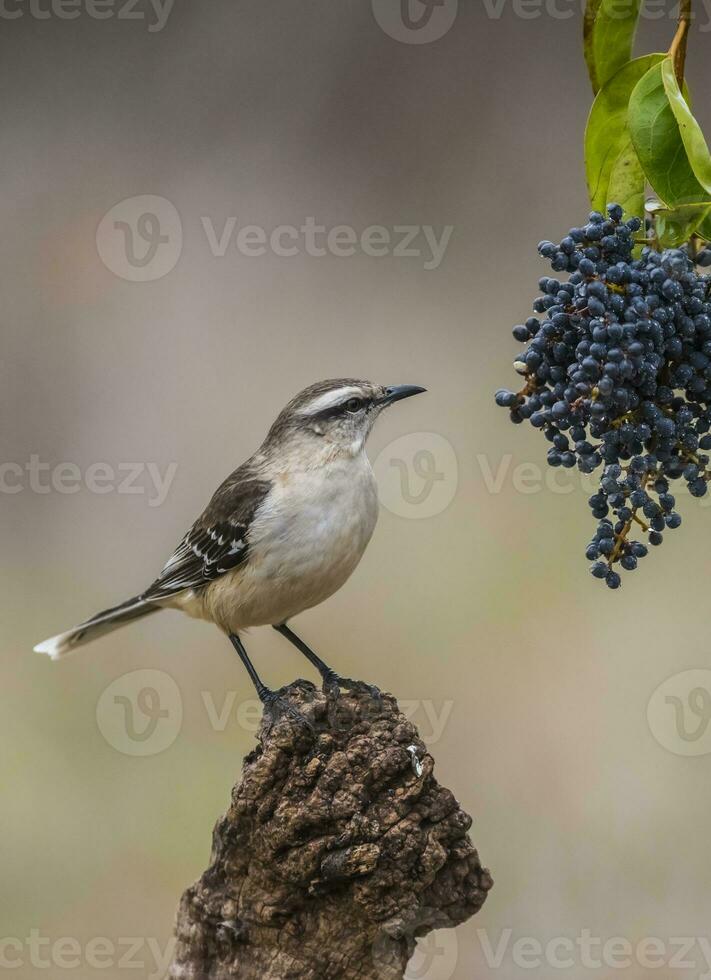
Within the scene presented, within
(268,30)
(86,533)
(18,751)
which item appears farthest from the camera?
(268,30)

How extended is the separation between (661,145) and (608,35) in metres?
0.29

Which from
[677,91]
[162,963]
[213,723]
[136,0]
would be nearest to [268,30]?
[136,0]

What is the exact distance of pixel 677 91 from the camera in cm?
209

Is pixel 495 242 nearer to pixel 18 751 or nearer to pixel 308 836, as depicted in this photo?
pixel 18 751

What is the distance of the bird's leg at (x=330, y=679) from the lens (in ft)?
10.2

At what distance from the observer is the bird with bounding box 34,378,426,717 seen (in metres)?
3.70

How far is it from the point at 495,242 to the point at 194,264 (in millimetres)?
1826

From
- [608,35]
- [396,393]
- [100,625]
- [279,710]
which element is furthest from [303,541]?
[608,35]

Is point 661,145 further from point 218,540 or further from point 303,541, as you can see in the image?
point 218,540

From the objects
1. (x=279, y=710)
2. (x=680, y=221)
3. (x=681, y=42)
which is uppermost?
(x=681, y=42)

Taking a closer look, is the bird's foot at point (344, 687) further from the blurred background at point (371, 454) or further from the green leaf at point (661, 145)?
the blurred background at point (371, 454)

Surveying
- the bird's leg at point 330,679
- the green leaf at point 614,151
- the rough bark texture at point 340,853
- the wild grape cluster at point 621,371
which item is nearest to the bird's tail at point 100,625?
the bird's leg at point 330,679

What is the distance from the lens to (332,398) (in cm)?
386

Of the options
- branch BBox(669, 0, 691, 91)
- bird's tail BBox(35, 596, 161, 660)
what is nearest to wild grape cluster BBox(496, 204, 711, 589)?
branch BBox(669, 0, 691, 91)
